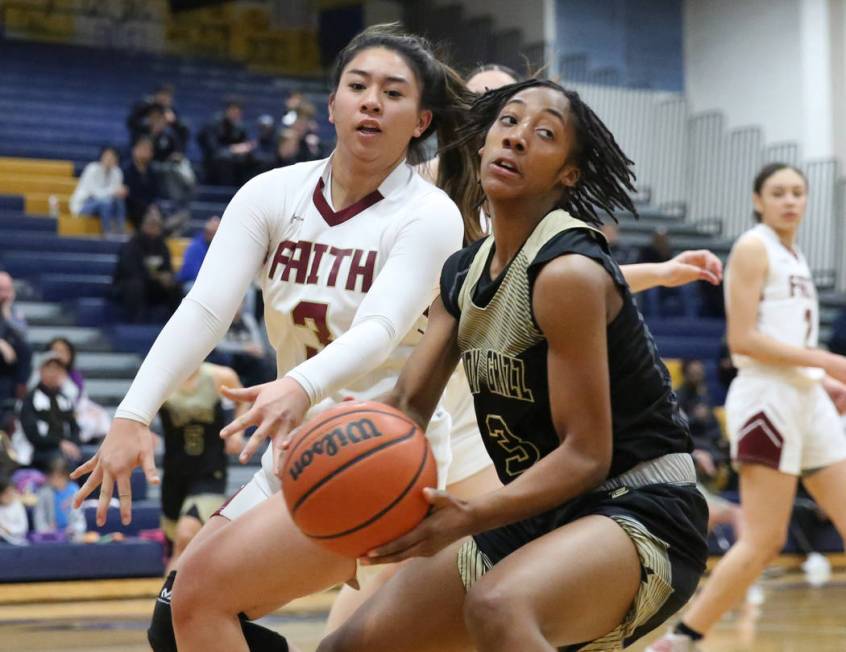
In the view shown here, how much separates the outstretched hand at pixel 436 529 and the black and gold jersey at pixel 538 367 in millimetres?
348

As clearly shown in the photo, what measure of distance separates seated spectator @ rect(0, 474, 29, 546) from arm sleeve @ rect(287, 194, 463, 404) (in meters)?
5.53

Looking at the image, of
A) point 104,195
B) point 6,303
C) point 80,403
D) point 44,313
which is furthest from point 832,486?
point 104,195

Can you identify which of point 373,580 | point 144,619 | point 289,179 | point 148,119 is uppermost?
point 289,179

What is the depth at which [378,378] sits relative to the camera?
11.8 ft

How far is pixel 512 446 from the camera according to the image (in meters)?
3.11

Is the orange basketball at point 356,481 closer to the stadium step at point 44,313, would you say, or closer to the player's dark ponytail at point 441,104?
the player's dark ponytail at point 441,104

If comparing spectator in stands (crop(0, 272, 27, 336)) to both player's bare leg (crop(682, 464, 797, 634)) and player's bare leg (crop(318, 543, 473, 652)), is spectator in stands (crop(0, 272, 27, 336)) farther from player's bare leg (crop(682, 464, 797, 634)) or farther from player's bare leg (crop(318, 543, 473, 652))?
player's bare leg (crop(318, 543, 473, 652))

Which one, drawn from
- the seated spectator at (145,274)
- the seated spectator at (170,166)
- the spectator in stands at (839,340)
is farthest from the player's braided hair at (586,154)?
the seated spectator at (170,166)

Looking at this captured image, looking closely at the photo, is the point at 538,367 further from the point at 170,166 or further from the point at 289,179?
the point at 170,166

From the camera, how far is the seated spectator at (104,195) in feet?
42.5

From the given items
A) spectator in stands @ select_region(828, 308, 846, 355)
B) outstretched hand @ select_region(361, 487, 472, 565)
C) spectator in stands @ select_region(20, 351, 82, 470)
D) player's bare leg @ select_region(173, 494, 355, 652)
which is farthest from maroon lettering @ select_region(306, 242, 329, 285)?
spectator in stands @ select_region(828, 308, 846, 355)

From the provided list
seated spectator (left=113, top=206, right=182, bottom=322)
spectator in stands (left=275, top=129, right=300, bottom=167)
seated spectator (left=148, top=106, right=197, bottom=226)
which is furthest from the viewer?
spectator in stands (left=275, top=129, right=300, bottom=167)

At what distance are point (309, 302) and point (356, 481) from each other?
808 millimetres

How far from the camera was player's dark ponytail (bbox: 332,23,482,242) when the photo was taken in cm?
363
